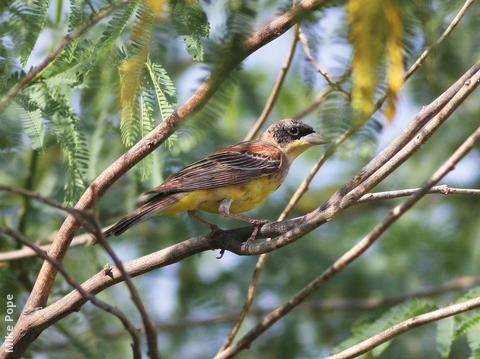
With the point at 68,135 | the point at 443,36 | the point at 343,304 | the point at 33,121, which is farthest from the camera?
the point at 343,304

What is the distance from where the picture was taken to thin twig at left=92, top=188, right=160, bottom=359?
262 cm

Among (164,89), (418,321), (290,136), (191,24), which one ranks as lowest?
(418,321)

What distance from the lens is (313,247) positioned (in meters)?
8.44

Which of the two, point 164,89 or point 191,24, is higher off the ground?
point 164,89

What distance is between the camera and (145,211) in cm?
451

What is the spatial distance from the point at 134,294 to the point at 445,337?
8.59 feet

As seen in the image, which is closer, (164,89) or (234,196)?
(164,89)

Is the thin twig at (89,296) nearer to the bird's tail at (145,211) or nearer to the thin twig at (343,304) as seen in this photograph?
the bird's tail at (145,211)

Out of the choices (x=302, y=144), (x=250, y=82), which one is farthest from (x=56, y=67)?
(x=250, y=82)

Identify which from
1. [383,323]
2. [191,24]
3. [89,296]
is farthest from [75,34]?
[383,323]

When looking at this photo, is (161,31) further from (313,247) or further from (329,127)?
(313,247)

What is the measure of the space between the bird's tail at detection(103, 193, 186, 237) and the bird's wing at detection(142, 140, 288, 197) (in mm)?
61

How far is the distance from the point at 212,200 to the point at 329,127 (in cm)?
339

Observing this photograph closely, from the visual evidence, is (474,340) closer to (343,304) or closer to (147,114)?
(147,114)
